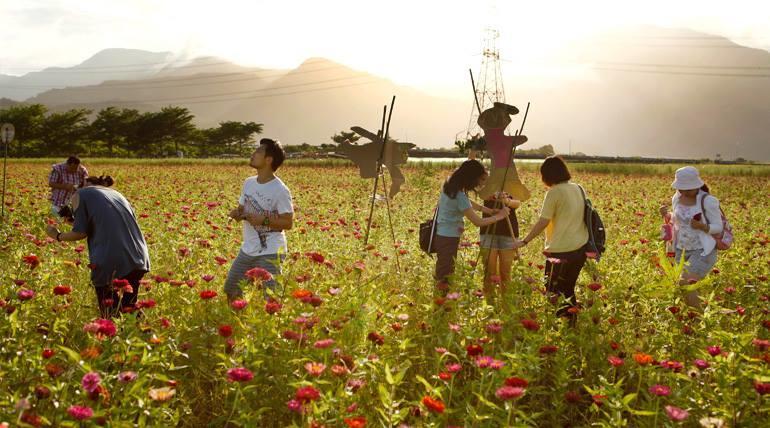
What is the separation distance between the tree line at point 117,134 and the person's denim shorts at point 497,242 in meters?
65.3

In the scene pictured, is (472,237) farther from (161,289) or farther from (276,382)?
(276,382)

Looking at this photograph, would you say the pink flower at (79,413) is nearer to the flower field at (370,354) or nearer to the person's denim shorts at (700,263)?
the flower field at (370,354)

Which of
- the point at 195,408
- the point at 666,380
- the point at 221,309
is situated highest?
the point at 221,309

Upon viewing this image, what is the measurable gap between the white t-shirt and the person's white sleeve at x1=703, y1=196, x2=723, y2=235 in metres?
3.49

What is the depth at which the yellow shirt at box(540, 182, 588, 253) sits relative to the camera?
16.2 ft

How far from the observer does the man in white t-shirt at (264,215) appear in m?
4.41

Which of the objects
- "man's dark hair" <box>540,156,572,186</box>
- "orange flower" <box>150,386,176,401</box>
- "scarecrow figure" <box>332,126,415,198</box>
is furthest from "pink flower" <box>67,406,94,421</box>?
"scarecrow figure" <box>332,126,415,198</box>

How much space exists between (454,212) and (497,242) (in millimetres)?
553

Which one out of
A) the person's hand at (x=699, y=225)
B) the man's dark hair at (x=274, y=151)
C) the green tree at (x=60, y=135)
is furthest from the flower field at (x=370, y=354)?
the green tree at (x=60, y=135)

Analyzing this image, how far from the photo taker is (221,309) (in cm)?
361

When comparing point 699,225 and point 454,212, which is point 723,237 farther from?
point 454,212

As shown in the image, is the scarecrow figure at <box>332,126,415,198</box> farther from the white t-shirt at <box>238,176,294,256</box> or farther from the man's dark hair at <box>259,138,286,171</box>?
the white t-shirt at <box>238,176,294,256</box>

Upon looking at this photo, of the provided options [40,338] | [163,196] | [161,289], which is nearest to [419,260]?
[161,289]

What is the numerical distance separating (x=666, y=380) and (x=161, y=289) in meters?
3.29
